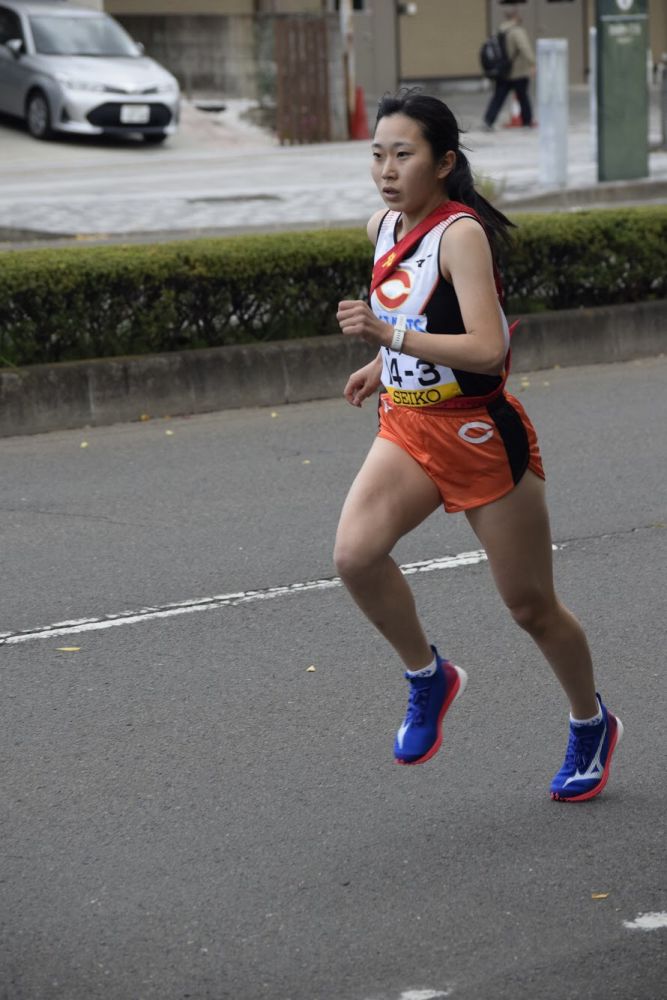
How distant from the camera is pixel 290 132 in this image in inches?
1165

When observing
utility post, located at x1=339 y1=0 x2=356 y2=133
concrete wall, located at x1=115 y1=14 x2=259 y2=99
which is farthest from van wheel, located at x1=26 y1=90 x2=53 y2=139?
utility post, located at x1=339 y1=0 x2=356 y2=133

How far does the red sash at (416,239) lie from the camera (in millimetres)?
4207

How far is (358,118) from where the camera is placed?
30.1m

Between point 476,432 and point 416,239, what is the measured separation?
1.63ft

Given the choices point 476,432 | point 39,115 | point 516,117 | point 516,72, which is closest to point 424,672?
point 476,432

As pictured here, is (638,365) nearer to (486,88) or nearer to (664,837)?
(664,837)

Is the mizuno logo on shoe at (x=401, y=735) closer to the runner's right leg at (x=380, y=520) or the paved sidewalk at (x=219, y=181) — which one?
the runner's right leg at (x=380, y=520)

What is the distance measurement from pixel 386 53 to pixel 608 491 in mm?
31792

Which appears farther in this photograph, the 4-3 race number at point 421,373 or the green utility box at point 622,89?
the green utility box at point 622,89

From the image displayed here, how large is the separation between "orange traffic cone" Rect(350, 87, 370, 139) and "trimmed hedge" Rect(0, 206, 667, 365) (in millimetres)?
18248

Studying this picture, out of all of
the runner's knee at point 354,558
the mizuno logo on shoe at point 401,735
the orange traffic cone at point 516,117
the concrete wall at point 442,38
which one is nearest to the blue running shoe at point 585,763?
the mizuno logo on shoe at point 401,735

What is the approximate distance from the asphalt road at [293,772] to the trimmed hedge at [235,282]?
7.43 ft

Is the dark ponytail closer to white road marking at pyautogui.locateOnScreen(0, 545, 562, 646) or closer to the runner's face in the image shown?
the runner's face

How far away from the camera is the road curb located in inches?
393
